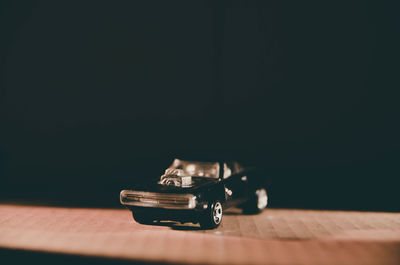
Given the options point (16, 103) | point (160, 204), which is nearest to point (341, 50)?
point (160, 204)

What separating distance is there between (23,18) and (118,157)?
5533 millimetres

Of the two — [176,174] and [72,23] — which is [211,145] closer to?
[176,174]

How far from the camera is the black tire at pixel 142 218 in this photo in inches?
290

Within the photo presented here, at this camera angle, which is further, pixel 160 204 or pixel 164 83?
pixel 164 83

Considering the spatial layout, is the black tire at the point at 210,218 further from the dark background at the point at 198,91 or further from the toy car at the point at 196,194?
the dark background at the point at 198,91

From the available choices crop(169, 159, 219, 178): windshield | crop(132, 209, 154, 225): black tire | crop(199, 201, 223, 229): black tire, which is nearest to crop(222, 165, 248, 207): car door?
crop(169, 159, 219, 178): windshield

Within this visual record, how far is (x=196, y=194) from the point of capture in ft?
22.2

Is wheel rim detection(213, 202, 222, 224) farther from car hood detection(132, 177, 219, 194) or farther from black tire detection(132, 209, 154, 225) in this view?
black tire detection(132, 209, 154, 225)

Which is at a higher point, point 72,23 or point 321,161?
point 72,23

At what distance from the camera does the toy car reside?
677cm

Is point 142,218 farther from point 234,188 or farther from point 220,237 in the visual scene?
point 234,188

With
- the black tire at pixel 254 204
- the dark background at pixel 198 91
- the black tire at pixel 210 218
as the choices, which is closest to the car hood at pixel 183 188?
the black tire at pixel 210 218

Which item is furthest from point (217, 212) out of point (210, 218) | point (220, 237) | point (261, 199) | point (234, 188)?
point (261, 199)

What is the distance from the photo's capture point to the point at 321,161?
12.4 meters
